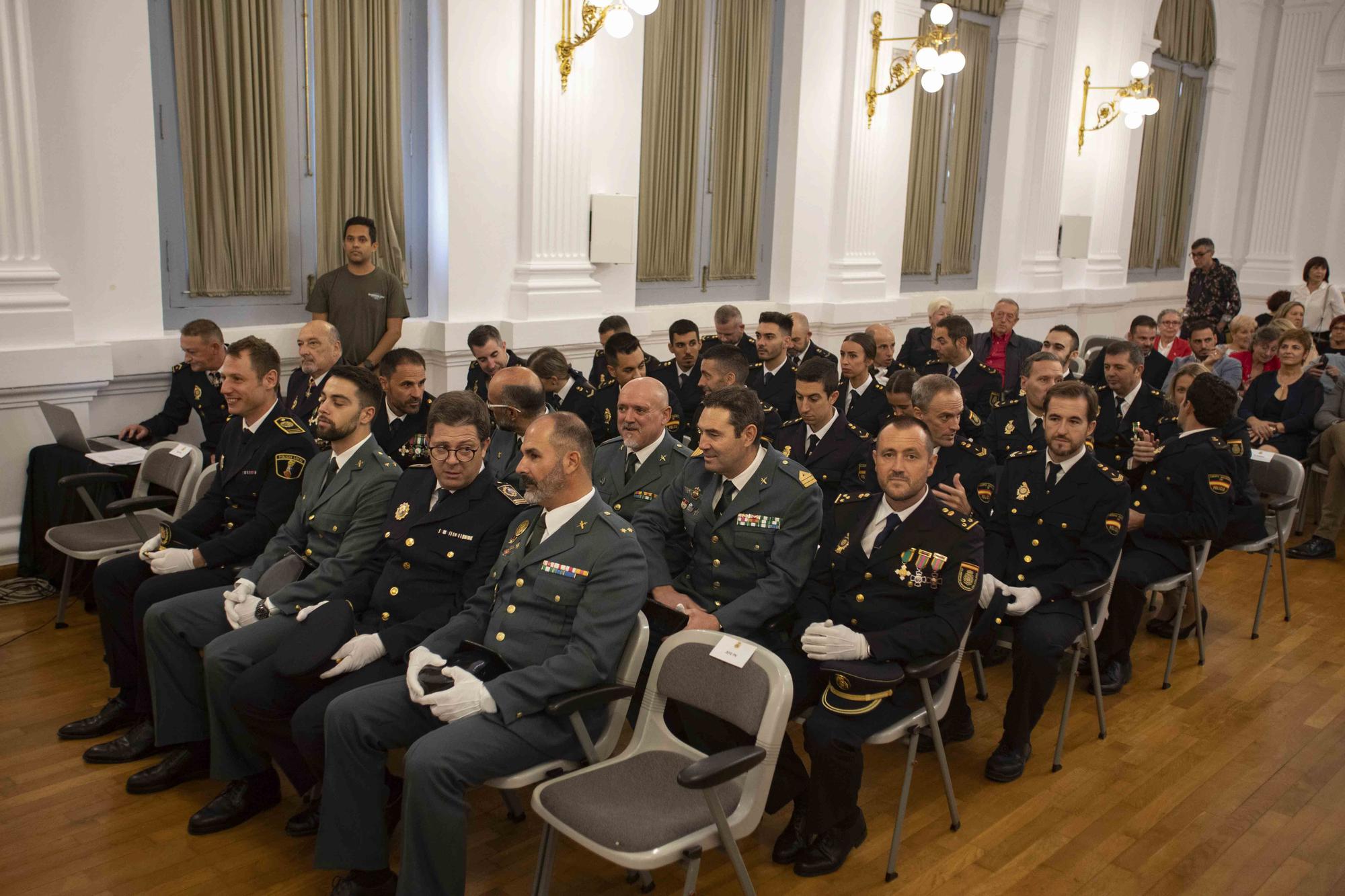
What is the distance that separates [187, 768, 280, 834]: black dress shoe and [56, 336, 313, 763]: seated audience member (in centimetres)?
53

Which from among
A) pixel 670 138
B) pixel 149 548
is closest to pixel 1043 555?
pixel 149 548

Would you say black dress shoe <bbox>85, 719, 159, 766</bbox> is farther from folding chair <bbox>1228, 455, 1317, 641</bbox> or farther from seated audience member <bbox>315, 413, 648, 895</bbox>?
folding chair <bbox>1228, 455, 1317, 641</bbox>

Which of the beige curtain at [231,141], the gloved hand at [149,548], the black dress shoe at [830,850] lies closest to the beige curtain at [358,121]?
the beige curtain at [231,141]

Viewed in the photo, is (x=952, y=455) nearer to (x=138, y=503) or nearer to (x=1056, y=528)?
(x=1056, y=528)

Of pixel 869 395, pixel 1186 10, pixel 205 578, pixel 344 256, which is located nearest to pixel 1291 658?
pixel 869 395

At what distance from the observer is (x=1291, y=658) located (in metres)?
4.87

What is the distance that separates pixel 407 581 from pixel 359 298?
3124 millimetres

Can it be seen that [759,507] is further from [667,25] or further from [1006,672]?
[667,25]

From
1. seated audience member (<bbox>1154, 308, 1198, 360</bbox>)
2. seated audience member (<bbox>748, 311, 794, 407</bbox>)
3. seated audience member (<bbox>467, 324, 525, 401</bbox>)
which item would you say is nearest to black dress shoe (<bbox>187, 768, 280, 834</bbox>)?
seated audience member (<bbox>467, 324, 525, 401</bbox>)

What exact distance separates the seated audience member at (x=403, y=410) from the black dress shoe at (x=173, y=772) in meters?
1.54

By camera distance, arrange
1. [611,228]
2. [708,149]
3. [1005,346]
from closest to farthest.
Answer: [611,228], [1005,346], [708,149]

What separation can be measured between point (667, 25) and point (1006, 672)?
507 centimetres

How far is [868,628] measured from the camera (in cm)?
323

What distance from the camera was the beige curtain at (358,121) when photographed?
6.03 meters
